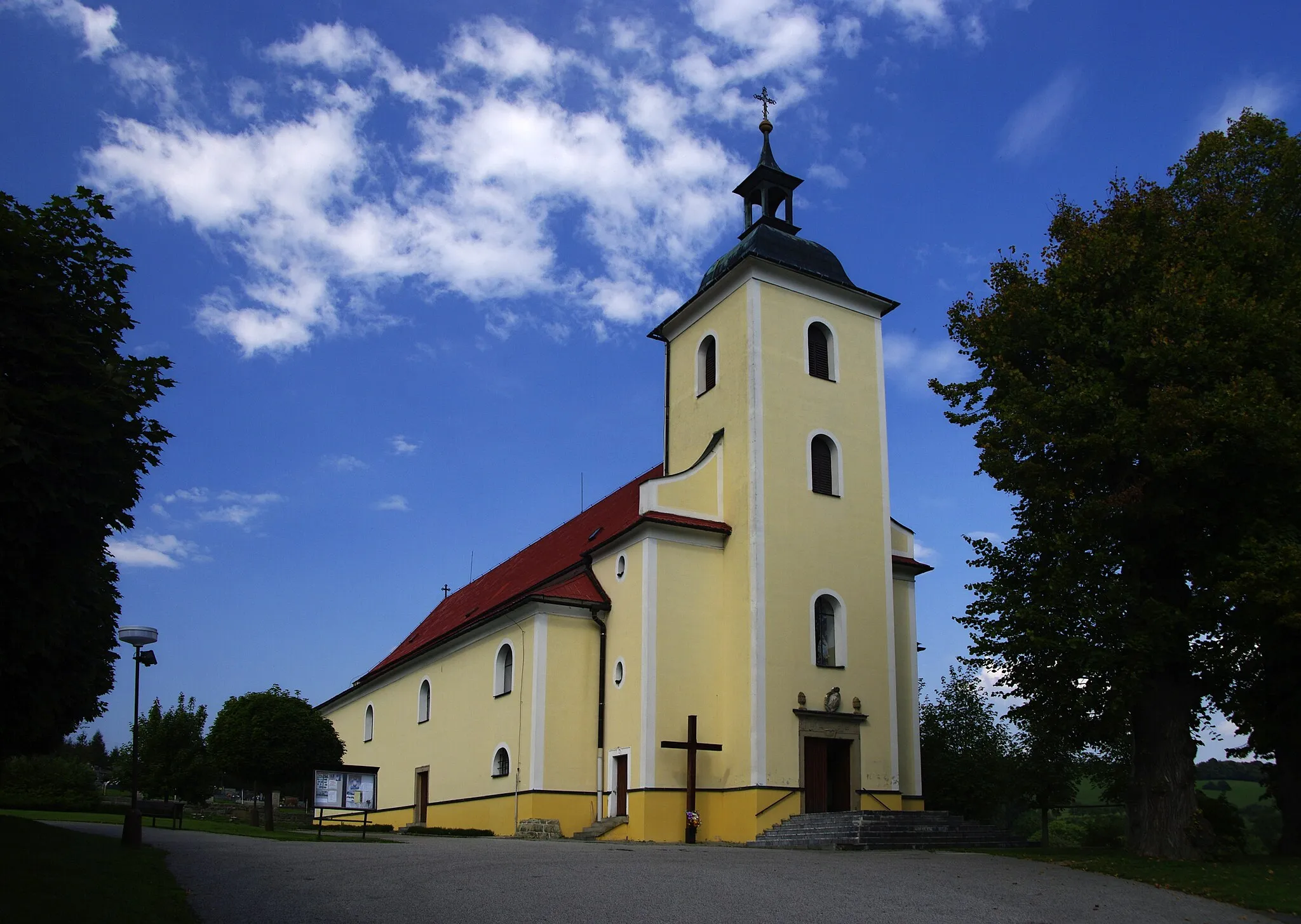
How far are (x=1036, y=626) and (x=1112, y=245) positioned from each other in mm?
6764

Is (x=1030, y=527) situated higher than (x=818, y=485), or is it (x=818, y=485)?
(x=818, y=485)

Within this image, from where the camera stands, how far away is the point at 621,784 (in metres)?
26.7

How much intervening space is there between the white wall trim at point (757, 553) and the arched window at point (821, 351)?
5.92 ft

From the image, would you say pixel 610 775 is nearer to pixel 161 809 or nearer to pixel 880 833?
A: pixel 880 833

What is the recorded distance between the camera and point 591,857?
1698cm

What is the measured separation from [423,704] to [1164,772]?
25233 millimetres

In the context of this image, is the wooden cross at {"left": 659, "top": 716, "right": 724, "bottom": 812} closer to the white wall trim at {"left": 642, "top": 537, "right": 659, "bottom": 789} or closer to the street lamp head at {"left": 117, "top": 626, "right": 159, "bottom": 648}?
the white wall trim at {"left": 642, "top": 537, "right": 659, "bottom": 789}

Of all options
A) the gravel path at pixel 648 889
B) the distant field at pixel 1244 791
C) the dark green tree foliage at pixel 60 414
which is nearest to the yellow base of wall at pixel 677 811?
the gravel path at pixel 648 889

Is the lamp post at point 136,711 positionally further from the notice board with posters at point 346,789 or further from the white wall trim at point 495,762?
the white wall trim at point 495,762

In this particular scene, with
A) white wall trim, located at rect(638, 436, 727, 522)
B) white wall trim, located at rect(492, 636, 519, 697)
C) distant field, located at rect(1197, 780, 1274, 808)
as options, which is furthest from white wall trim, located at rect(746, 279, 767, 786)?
distant field, located at rect(1197, 780, 1274, 808)

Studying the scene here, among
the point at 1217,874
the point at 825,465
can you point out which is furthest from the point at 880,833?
the point at 825,465

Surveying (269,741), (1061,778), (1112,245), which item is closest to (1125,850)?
(1112,245)

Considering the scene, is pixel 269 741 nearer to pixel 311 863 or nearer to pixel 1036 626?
pixel 311 863

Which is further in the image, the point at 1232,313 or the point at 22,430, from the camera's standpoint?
the point at 1232,313
